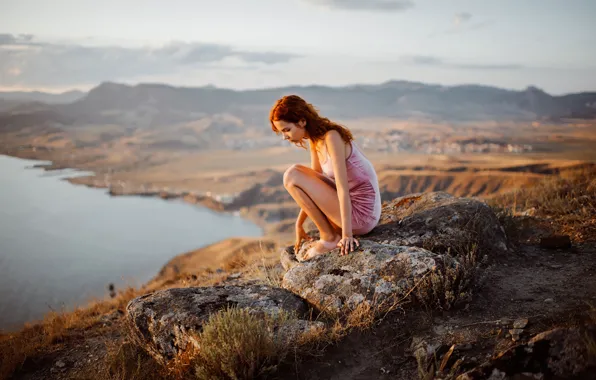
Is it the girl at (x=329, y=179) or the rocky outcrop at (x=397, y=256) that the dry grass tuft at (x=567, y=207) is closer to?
the rocky outcrop at (x=397, y=256)

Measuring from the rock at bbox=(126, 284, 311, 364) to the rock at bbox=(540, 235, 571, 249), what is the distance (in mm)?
3129

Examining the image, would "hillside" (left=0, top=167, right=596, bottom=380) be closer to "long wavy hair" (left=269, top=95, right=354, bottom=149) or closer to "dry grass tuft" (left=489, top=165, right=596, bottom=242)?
"dry grass tuft" (left=489, top=165, right=596, bottom=242)

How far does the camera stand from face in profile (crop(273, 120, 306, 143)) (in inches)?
149

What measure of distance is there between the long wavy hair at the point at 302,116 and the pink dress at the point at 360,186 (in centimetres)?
29

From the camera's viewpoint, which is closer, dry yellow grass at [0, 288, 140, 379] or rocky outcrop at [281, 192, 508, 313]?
rocky outcrop at [281, 192, 508, 313]

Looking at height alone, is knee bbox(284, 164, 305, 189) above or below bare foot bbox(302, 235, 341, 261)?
above

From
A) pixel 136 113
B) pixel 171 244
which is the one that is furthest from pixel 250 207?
pixel 136 113

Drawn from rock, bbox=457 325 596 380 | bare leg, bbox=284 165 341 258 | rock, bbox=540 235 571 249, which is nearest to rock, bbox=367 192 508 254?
rock, bbox=540 235 571 249

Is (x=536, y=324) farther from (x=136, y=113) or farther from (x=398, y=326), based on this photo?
(x=136, y=113)

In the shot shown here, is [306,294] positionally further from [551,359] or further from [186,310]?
[551,359]

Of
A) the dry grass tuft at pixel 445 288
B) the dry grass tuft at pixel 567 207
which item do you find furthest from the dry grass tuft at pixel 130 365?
the dry grass tuft at pixel 567 207

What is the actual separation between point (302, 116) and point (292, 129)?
156 mm

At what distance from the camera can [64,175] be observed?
4522 cm

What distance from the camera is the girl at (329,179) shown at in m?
3.75
